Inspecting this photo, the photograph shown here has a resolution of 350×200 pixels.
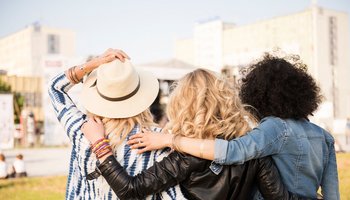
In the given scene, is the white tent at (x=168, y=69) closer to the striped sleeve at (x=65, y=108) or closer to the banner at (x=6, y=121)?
the banner at (x=6, y=121)

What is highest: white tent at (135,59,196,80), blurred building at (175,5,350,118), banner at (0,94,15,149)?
blurred building at (175,5,350,118)

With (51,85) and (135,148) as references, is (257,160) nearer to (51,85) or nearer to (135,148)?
(135,148)

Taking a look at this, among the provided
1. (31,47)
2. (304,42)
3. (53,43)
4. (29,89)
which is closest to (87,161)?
(29,89)

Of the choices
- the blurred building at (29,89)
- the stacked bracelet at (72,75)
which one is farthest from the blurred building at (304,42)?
the stacked bracelet at (72,75)

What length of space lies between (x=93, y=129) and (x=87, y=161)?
14cm

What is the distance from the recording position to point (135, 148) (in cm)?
188

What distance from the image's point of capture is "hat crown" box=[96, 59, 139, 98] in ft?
6.44

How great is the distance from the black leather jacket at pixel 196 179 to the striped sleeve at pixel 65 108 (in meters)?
0.26

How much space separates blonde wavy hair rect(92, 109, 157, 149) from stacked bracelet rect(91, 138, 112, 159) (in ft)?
0.17

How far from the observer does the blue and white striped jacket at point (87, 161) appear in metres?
1.89

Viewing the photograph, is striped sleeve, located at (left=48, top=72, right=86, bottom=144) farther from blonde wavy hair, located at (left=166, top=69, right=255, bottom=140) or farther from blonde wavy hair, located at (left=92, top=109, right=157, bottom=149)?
blonde wavy hair, located at (left=166, top=69, right=255, bottom=140)

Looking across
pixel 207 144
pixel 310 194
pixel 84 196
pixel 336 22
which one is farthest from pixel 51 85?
pixel 336 22

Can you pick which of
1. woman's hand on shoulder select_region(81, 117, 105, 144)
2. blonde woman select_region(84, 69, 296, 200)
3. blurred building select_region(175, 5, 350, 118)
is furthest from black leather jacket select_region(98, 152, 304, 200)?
blurred building select_region(175, 5, 350, 118)

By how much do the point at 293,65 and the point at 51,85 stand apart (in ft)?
3.74
